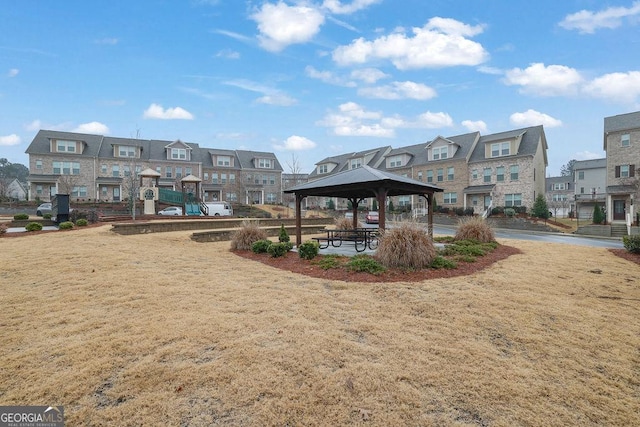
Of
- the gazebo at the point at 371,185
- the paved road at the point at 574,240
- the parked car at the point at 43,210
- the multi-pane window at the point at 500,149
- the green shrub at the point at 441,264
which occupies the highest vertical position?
the multi-pane window at the point at 500,149

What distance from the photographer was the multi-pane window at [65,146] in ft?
128

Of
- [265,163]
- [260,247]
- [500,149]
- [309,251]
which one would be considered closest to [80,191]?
[265,163]

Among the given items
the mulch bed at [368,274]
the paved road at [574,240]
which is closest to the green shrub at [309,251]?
the mulch bed at [368,274]

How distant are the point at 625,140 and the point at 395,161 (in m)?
23.0

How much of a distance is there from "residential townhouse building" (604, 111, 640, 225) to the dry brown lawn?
30.1 meters

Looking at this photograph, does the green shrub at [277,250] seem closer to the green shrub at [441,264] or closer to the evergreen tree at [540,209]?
the green shrub at [441,264]

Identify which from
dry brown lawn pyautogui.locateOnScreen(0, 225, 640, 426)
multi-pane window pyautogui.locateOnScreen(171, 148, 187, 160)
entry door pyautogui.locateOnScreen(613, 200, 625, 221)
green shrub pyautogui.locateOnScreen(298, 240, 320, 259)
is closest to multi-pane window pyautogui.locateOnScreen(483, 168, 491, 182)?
entry door pyautogui.locateOnScreen(613, 200, 625, 221)

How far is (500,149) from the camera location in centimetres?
3519

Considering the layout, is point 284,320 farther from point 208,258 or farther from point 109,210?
point 109,210

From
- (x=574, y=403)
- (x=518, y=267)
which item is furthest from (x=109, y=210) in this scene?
(x=574, y=403)

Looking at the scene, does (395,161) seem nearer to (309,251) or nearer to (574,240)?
(574,240)

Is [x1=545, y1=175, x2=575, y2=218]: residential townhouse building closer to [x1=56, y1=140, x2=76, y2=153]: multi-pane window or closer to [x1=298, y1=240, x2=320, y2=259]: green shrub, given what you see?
[x1=298, y1=240, x2=320, y2=259]: green shrub

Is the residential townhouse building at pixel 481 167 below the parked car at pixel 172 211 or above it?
above

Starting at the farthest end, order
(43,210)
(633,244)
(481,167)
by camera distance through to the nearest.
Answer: (481,167) < (43,210) < (633,244)
